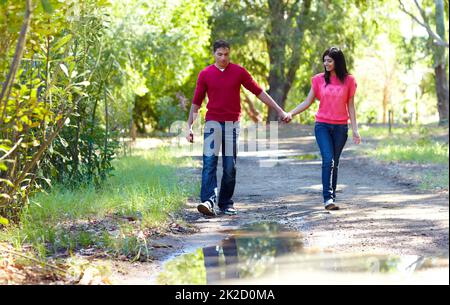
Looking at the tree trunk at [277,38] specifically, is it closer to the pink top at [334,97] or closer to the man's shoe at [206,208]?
the pink top at [334,97]

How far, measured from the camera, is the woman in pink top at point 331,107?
1015 cm

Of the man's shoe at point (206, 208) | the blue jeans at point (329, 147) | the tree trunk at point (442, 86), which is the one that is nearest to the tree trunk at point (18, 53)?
the man's shoe at point (206, 208)

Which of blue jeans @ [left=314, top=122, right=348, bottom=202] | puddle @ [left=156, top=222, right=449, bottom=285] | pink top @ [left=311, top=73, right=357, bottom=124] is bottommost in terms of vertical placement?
puddle @ [left=156, top=222, right=449, bottom=285]

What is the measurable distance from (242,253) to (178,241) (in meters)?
1.02

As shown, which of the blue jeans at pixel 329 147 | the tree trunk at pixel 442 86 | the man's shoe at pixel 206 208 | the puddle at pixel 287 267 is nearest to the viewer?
the puddle at pixel 287 267

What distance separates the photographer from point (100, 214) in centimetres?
906

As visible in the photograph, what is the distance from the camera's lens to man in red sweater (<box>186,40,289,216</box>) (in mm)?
9891

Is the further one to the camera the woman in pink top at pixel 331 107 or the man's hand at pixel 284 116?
the man's hand at pixel 284 116

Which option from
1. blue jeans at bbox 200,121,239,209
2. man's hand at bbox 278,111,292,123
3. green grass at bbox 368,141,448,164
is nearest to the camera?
blue jeans at bbox 200,121,239,209

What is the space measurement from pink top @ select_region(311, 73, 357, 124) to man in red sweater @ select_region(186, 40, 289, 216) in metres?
0.65

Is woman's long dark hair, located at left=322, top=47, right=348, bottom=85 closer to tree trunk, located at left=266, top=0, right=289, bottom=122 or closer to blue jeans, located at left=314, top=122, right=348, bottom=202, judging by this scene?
blue jeans, located at left=314, top=122, right=348, bottom=202

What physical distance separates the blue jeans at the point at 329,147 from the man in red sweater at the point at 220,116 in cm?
74

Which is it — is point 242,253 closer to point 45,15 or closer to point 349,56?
point 45,15

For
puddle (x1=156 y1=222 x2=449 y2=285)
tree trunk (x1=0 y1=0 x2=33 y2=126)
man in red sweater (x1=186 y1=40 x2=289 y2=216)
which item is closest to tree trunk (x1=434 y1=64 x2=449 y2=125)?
man in red sweater (x1=186 y1=40 x2=289 y2=216)
